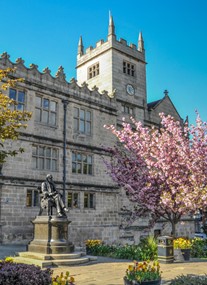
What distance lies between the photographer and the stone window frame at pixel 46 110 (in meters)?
22.5

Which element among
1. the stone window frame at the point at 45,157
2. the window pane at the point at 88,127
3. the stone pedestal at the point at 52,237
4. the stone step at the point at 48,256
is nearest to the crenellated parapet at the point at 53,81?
the window pane at the point at 88,127

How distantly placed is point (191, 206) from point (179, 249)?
354 cm

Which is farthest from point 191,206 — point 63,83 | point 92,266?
point 63,83

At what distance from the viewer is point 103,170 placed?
1006 inches

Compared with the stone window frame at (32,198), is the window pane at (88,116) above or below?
above

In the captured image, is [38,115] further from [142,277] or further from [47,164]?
[142,277]

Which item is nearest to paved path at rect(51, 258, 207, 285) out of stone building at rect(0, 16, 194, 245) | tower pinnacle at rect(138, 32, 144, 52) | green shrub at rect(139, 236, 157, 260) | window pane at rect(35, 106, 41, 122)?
green shrub at rect(139, 236, 157, 260)

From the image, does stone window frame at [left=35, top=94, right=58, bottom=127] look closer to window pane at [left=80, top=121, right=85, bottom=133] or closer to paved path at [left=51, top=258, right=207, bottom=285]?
window pane at [left=80, top=121, right=85, bottom=133]

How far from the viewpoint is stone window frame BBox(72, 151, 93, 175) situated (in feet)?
78.2

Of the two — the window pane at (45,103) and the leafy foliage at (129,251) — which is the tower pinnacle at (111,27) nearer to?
the window pane at (45,103)

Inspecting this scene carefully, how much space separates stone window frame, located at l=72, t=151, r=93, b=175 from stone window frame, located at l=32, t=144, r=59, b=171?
1.57 metres

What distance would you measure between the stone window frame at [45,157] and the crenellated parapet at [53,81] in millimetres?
4395

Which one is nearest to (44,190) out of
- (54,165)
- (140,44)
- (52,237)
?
(52,237)

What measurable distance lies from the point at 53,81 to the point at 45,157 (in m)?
5.76
